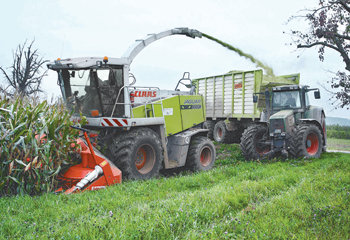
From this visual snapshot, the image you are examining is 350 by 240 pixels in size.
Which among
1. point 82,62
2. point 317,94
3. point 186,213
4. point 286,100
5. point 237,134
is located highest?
point 82,62

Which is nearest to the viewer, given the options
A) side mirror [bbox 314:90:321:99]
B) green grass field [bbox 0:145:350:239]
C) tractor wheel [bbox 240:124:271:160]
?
green grass field [bbox 0:145:350:239]

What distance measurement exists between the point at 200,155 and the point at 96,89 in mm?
3687

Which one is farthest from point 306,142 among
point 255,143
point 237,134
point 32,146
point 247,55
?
point 32,146

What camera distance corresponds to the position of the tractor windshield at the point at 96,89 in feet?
24.8

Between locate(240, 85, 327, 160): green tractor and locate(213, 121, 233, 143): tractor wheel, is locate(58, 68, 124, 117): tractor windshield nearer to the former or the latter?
locate(240, 85, 327, 160): green tractor

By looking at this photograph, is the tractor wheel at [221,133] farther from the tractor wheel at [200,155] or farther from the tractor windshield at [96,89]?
the tractor windshield at [96,89]

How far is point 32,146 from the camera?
19.1 ft

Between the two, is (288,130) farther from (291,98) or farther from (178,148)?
(178,148)

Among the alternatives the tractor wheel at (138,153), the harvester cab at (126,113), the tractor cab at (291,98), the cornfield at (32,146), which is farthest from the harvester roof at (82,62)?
the tractor cab at (291,98)

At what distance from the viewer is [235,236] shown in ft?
12.2

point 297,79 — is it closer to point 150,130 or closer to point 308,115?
point 308,115

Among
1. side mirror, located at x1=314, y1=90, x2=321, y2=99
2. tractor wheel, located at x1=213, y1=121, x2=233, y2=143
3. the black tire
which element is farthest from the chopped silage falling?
side mirror, located at x1=314, y1=90, x2=321, y2=99

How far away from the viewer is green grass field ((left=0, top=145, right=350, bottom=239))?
380cm

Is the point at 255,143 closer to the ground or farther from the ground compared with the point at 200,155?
farther from the ground
